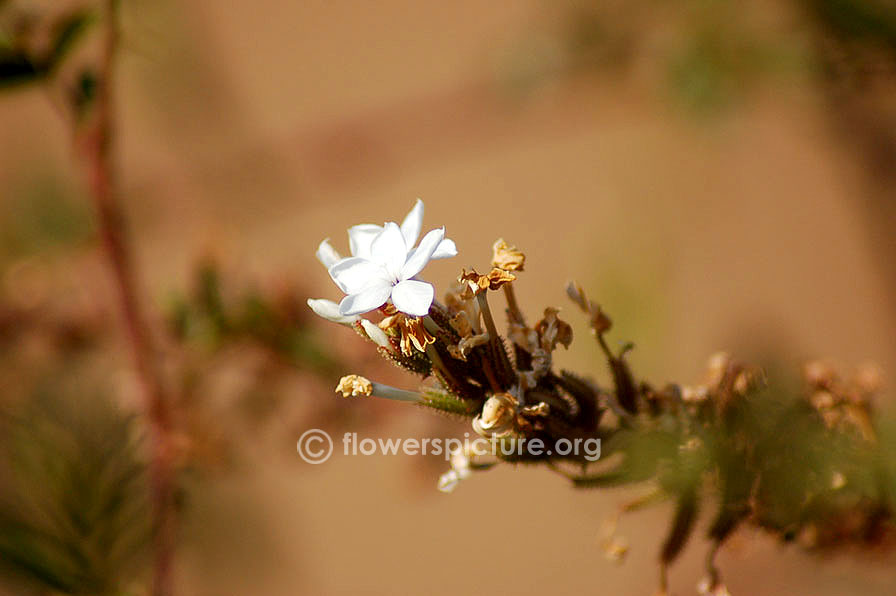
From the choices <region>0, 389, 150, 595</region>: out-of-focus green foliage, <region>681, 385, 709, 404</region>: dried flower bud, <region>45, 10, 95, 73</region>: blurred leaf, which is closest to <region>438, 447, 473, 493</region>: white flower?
<region>681, 385, 709, 404</region>: dried flower bud

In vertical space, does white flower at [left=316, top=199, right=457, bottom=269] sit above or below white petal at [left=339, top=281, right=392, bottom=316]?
above

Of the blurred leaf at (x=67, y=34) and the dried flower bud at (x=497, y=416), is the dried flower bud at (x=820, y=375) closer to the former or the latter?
the dried flower bud at (x=497, y=416)

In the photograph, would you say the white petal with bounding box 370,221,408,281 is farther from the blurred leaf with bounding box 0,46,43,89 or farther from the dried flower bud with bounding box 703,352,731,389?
the blurred leaf with bounding box 0,46,43,89

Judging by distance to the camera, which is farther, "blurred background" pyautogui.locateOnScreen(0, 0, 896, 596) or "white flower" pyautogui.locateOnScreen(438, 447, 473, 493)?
"blurred background" pyautogui.locateOnScreen(0, 0, 896, 596)

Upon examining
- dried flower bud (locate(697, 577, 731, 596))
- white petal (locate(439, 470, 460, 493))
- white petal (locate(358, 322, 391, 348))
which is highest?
white petal (locate(358, 322, 391, 348))

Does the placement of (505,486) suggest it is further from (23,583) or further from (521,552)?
(23,583)

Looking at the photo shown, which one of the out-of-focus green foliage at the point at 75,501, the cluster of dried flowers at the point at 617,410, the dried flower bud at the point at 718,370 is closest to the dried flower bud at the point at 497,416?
the cluster of dried flowers at the point at 617,410

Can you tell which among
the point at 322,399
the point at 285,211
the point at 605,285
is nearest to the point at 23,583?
the point at 322,399
